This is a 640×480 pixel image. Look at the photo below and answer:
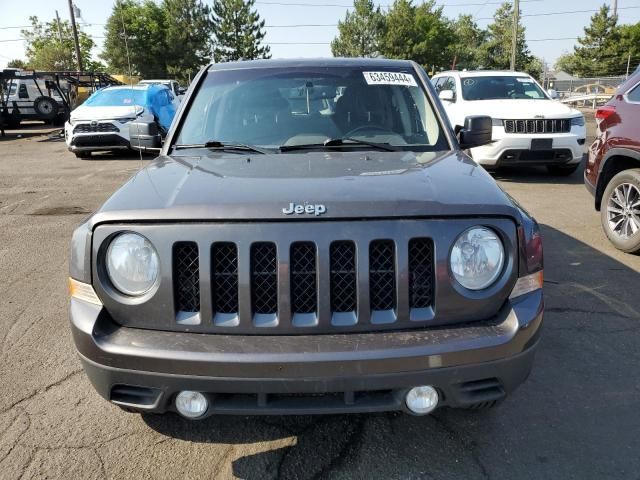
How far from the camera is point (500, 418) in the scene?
2695 mm

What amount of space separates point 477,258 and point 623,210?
13.5 ft

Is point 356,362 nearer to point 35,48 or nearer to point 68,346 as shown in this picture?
point 68,346

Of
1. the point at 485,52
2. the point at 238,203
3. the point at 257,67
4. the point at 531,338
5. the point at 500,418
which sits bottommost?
the point at 500,418

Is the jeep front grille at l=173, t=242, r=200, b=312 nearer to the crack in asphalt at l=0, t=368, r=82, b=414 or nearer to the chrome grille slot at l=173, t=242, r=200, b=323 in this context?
the chrome grille slot at l=173, t=242, r=200, b=323

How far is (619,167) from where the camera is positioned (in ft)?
18.3

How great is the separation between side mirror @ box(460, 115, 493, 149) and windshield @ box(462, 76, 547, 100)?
6578 millimetres

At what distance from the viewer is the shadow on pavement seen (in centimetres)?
234

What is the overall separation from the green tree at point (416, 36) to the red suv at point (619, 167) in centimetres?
6847

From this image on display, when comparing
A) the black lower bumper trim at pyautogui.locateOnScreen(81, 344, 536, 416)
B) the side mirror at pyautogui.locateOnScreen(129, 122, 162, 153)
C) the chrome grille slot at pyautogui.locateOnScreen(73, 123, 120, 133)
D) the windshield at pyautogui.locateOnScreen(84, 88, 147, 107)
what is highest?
the windshield at pyautogui.locateOnScreen(84, 88, 147, 107)

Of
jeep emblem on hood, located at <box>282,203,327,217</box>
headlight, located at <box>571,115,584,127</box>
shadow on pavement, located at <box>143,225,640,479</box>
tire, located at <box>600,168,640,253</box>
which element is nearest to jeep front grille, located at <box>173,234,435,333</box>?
jeep emblem on hood, located at <box>282,203,327,217</box>

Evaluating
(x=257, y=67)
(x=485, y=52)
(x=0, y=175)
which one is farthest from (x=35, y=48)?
(x=257, y=67)

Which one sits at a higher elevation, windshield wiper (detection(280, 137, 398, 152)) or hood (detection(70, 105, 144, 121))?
hood (detection(70, 105, 144, 121))

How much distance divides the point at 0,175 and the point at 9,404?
9.88 metres

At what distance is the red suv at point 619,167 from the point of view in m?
5.17
